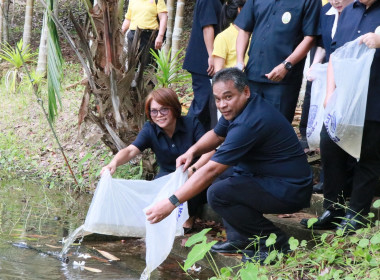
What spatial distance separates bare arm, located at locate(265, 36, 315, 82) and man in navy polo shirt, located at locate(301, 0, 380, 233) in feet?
1.77

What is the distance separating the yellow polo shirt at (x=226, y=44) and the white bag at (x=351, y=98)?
1788 mm

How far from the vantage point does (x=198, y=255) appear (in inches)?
134

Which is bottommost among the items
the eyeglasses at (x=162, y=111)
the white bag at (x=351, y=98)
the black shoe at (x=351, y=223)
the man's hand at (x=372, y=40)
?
the black shoe at (x=351, y=223)

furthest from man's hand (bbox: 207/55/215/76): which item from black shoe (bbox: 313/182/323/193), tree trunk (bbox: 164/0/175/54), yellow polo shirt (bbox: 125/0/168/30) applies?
tree trunk (bbox: 164/0/175/54)

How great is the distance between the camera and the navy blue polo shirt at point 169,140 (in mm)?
5301

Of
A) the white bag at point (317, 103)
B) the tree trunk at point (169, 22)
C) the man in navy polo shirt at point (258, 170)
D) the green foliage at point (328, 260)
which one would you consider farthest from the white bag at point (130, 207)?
the tree trunk at point (169, 22)

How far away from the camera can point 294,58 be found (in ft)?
16.6

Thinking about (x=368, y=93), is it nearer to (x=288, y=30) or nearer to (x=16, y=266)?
(x=288, y=30)

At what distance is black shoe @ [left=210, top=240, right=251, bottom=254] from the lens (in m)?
4.50

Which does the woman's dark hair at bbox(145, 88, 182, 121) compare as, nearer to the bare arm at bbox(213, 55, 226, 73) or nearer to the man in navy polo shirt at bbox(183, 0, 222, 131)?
the bare arm at bbox(213, 55, 226, 73)

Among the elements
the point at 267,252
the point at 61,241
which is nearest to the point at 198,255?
the point at 267,252

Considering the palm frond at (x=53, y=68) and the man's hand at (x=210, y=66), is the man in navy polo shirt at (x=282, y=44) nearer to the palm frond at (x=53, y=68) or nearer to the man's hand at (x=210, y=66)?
the man's hand at (x=210, y=66)

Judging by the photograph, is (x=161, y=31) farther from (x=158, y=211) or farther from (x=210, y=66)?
(x=158, y=211)

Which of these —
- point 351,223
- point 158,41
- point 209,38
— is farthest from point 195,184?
point 158,41
